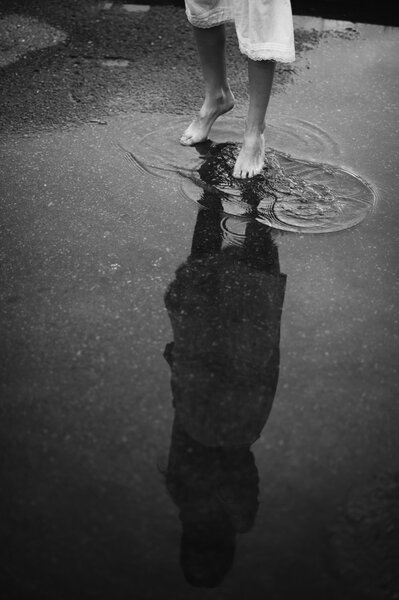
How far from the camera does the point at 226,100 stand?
3.50m

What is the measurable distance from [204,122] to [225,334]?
1.56m

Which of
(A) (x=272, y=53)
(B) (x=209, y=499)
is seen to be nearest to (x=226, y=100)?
(A) (x=272, y=53)

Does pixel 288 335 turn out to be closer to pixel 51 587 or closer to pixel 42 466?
pixel 42 466

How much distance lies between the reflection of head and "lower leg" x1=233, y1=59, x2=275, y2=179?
1.56 m

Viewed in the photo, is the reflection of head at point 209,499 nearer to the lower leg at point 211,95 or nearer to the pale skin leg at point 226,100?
the pale skin leg at point 226,100

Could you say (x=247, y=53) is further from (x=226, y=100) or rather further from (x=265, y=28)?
(x=226, y=100)

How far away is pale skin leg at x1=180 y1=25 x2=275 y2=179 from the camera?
122 inches

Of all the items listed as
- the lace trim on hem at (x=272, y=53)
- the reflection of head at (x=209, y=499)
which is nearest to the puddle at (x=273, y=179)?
the lace trim on hem at (x=272, y=53)

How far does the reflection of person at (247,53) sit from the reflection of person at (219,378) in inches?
22.1

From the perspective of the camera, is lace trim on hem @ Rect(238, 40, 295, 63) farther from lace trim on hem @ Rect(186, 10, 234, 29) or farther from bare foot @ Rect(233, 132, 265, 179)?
bare foot @ Rect(233, 132, 265, 179)

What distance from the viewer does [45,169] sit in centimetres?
325

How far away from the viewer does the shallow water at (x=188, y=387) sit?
170cm

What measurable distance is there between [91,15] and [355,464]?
4109mm

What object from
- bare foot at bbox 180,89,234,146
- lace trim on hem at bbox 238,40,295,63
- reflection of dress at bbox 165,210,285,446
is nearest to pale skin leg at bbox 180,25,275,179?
bare foot at bbox 180,89,234,146
